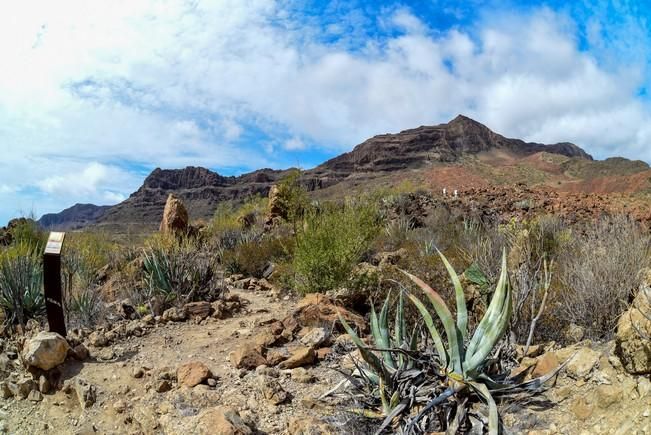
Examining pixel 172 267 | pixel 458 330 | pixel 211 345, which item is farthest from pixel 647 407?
pixel 172 267

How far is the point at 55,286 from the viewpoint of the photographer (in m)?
5.76

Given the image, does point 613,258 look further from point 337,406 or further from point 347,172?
point 347,172

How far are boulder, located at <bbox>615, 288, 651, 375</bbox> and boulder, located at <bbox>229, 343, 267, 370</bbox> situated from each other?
10.7 ft

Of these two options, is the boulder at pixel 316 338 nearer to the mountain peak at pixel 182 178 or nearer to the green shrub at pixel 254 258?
the green shrub at pixel 254 258

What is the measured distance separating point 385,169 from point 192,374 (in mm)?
79136

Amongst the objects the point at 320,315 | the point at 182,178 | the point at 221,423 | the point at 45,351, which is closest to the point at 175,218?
the point at 320,315

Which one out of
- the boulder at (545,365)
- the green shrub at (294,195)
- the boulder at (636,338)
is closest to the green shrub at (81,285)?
the green shrub at (294,195)

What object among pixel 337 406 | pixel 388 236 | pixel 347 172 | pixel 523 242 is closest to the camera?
pixel 337 406

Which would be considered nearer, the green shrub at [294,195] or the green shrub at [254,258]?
the green shrub at [254,258]

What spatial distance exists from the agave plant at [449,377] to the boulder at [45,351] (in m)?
3.54

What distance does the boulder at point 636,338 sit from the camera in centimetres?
274

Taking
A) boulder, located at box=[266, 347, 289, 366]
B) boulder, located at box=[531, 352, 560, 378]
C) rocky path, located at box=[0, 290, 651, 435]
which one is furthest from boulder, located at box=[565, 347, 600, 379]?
boulder, located at box=[266, 347, 289, 366]

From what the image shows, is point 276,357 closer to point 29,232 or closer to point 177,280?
point 177,280

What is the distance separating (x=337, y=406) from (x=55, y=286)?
394 centimetres
